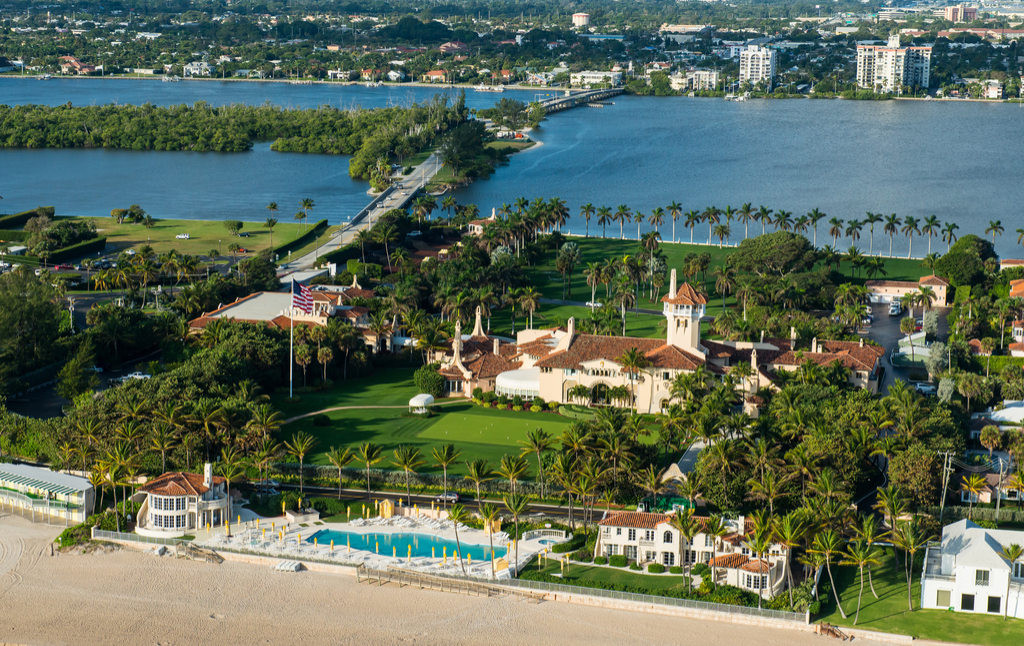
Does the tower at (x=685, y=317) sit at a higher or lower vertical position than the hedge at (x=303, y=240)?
higher

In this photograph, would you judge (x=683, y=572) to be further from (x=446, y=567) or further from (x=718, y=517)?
(x=446, y=567)

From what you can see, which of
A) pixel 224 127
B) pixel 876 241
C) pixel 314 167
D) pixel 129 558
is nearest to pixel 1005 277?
pixel 876 241

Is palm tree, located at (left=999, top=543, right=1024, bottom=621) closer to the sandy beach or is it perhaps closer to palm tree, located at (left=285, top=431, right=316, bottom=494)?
the sandy beach

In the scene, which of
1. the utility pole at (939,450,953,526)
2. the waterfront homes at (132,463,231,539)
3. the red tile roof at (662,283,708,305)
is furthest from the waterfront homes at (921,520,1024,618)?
the waterfront homes at (132,463,231,539)

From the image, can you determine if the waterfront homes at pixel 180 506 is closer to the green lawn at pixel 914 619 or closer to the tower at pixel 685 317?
the green lawn at pixel 914 619

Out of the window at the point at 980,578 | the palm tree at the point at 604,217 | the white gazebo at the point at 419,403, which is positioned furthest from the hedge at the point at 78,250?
the window at the point at 980,578

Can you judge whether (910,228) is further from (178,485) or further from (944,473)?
(178,485)

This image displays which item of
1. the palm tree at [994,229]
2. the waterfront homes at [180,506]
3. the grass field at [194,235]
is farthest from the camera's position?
Answer: the grass field at [194,235]
